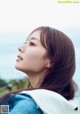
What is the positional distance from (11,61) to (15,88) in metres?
0.12

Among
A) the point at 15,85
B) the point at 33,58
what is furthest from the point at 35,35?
the point at 15,85

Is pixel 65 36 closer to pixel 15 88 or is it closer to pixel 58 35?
pixel 58 35

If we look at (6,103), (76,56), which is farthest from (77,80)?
(6,103)

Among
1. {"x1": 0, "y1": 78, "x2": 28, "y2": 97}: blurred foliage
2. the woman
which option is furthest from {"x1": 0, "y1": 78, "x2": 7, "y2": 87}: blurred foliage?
the woman

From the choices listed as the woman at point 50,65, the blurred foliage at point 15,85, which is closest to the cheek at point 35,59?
the woman at point 50,65

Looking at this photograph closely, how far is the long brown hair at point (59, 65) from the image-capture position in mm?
1126

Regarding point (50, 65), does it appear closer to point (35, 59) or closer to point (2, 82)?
point (35, 59)

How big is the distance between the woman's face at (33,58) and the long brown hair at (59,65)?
2 centimetres

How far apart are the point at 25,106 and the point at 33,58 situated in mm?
232

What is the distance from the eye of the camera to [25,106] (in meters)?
0.97

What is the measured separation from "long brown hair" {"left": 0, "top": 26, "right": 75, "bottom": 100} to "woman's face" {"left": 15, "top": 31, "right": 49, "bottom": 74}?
2 cm

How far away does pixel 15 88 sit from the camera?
1.24 meters

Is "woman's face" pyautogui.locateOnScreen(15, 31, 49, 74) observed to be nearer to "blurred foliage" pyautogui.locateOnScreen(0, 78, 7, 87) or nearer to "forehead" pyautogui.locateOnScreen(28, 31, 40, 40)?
"forehead" pyautogui.locateOnScreen(28, 31, 40, 40)

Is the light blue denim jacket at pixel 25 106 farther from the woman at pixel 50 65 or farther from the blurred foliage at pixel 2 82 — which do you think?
the blurred foliage at pixel 2 82
